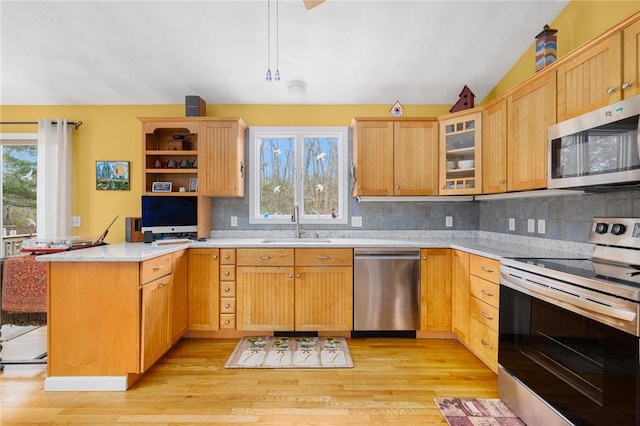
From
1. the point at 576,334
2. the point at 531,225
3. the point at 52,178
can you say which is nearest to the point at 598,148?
the point at 576,334

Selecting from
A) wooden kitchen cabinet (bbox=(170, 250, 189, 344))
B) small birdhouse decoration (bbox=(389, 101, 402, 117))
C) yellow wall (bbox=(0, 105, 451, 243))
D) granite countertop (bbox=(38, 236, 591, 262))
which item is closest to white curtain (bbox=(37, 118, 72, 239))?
yellow wall (bbox=(0, 105, 451, 243))

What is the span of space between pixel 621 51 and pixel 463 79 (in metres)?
1.73

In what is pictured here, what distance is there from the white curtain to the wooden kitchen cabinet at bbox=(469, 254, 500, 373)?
13.7ft

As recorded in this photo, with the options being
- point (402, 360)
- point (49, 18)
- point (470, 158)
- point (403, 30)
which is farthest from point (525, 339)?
point (49, 18)

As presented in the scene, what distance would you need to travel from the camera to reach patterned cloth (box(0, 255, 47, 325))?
93.7 inches

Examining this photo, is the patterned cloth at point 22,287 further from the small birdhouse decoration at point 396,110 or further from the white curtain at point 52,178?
the small birdhouse decoration at point 396,110

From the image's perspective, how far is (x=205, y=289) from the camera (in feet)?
9.86

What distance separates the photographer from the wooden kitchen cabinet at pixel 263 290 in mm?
→ 3004

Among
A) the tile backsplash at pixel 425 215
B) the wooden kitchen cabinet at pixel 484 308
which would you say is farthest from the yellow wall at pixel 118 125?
the wooden kitchen cabinet at pixel 484 308

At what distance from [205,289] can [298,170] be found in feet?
5.31

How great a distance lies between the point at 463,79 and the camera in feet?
11.0

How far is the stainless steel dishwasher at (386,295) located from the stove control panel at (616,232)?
1.31 metres

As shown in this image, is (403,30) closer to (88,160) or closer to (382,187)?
(382,187)

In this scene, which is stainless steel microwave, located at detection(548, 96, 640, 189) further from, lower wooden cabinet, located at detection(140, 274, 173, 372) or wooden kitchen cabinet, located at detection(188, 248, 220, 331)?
lower wooden cabinet, located at detection(140, 274, 173, 372)
